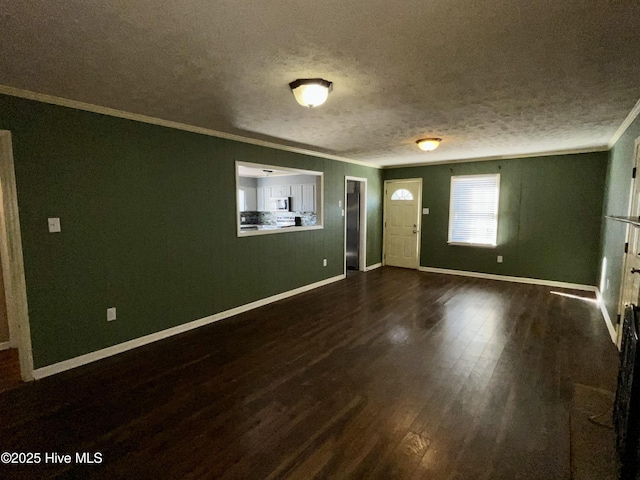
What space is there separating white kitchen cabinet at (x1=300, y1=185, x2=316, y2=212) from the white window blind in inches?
126

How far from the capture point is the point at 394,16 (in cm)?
156

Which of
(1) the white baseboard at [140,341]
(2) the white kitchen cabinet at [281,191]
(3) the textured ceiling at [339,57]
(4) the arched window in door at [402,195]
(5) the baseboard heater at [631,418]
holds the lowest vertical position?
(1) the white baseboard at [140,341]

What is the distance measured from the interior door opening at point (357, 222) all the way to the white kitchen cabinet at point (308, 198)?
1042 millimetres

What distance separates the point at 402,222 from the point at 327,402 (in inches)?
224

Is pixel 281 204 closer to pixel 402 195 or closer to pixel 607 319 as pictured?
pixel 402 195

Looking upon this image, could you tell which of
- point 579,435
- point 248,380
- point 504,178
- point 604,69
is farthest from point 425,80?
point 504,178

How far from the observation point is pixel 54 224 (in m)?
2.83

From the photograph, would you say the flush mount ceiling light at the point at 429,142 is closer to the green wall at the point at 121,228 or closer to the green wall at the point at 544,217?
the green wall at the point at 121,228

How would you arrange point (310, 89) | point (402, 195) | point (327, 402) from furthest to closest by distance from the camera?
point (402, 195)
point (327, 402)
point (310, 89)

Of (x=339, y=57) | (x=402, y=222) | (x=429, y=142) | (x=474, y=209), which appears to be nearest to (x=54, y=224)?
(x=339, y=57)

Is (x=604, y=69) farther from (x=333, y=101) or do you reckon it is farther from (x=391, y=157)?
(x=391, y=157)

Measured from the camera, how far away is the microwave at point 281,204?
861 cm

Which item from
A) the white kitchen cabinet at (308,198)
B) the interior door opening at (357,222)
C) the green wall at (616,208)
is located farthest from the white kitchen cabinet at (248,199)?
the green wall at (616,208)

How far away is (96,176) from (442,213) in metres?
6.21
